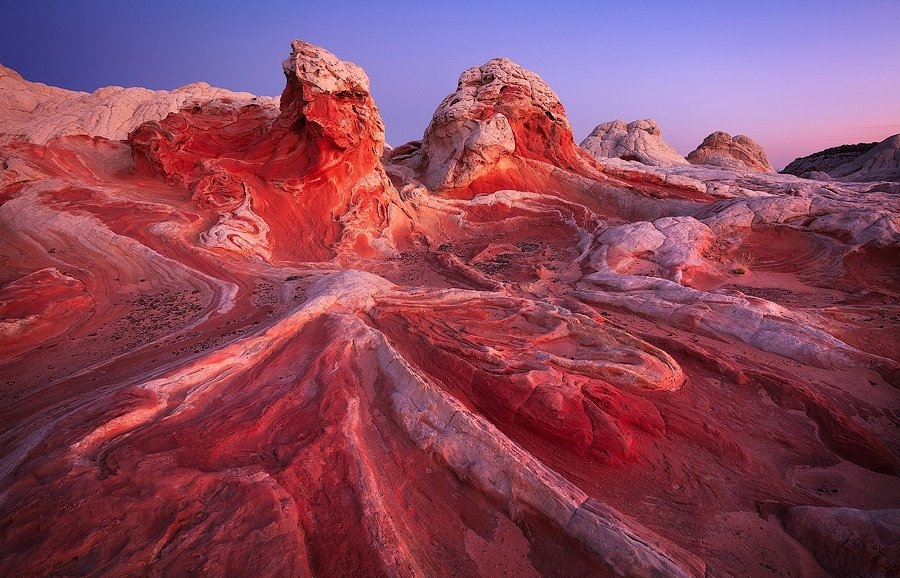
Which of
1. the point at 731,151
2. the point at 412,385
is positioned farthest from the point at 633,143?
the point at 412,385

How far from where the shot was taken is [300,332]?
5934 millimetres

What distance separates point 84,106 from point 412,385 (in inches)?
935

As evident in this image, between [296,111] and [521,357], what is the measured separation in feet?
41.8

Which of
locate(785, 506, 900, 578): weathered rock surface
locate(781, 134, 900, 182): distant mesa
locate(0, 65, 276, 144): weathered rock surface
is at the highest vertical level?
locate(0, 65, 276, 144): weathered rock surface

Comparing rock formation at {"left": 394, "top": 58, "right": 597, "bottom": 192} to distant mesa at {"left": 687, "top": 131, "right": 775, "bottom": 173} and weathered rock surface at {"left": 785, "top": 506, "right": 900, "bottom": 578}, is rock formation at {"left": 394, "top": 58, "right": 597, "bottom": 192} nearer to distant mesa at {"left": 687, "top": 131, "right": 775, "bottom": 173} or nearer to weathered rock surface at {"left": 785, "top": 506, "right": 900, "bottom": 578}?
weathered rock surface at {"left": 785, "top": 506, "right": 900, "bottom": 578}

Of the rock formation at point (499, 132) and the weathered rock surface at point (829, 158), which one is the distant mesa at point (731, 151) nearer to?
the weathered rock surface at point (829, 158)

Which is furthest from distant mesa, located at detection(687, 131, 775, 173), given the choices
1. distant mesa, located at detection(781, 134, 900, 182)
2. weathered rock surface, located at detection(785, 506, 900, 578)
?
weathered rock surface, located at detection(785, 506, 900, 578)

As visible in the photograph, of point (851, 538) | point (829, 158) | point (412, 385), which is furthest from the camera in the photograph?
point (829, 158)

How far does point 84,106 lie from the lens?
18.9 meters

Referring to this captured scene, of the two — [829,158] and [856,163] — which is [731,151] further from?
[829,158]

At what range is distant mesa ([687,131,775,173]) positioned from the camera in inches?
1243

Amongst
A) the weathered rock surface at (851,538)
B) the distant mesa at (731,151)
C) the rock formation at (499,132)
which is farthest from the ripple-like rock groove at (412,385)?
the distant mesa at (731,151)

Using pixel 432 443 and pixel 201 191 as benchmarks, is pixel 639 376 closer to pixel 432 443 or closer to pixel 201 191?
pixel 432 443

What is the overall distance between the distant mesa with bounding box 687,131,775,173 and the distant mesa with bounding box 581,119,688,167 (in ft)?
14.8
